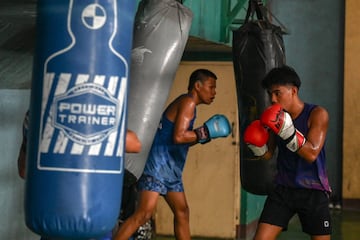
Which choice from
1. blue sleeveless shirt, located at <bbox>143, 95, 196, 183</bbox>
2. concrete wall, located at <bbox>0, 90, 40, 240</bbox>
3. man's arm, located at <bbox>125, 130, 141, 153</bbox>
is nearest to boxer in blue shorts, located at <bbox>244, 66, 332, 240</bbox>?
blue sleeveless shirt, located at <bbox>143, 95, 196, 183</bbox>

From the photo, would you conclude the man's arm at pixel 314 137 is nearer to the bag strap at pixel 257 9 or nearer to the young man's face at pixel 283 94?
the young man's face at pixel 283 94

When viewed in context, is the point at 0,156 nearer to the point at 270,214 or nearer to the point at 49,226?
the point at 270,214

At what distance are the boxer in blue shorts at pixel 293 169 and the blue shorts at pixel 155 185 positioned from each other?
1056 mm

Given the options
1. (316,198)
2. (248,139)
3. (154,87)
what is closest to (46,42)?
(154,87)

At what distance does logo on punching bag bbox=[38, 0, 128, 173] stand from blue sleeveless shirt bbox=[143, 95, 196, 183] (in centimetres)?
260

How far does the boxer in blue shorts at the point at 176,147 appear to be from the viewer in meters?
5.86

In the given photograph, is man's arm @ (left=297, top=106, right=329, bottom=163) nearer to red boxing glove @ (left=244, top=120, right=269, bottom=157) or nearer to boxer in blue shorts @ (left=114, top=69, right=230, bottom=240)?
red boxing glove @ (left=244, top=120, right=269, bottom=157)

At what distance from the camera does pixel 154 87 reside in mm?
4777

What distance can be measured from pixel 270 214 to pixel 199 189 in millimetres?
3525

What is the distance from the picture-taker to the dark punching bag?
5.57 m

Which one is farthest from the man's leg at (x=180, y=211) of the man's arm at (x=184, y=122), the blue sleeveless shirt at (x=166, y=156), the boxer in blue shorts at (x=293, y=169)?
the boxer in blue shorts at (x=293, y=169)

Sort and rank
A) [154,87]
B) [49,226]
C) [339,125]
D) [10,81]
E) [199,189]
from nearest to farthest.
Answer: [49,226] → [154,87] → [10,81] → [199,189] → [339,125]

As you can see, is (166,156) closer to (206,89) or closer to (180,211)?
(180,211)

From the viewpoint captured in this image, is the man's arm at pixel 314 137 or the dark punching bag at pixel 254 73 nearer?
the man's arm at pixel 314 137
